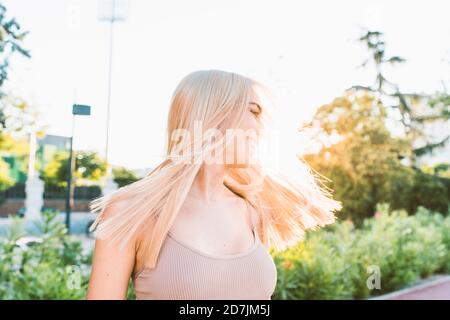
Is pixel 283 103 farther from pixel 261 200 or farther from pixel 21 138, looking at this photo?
pixel 21 138

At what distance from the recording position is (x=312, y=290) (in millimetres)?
4543

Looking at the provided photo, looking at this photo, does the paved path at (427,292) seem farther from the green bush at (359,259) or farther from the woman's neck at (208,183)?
the woman's neck at (208,183)

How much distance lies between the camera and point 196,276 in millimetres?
1216

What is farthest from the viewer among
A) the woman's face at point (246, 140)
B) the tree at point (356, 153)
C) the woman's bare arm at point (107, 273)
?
the tree at point (356, 153)

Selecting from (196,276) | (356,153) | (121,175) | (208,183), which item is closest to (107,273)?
(196,276)

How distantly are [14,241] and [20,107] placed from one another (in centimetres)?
154

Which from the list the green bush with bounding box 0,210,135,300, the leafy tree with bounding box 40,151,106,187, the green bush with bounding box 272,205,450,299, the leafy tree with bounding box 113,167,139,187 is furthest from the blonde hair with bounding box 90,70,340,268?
the leafy tree with bounding box 113,167,139,187

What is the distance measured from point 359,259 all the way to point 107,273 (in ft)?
15.3

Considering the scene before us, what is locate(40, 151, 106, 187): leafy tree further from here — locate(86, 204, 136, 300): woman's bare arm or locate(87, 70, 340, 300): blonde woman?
locate(86, 204, 136, 300): woman's bare arm

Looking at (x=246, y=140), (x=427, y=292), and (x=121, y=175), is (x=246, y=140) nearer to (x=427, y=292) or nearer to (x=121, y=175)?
(x=121, y=175)

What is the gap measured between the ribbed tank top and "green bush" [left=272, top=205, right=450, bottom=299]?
3.11 m

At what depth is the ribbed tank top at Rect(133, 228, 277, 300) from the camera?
47.9 inches

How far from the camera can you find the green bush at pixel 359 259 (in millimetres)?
4547

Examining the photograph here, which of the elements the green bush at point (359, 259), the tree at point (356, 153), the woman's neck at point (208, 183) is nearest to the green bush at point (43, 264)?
the green bush at point (359, 259)
